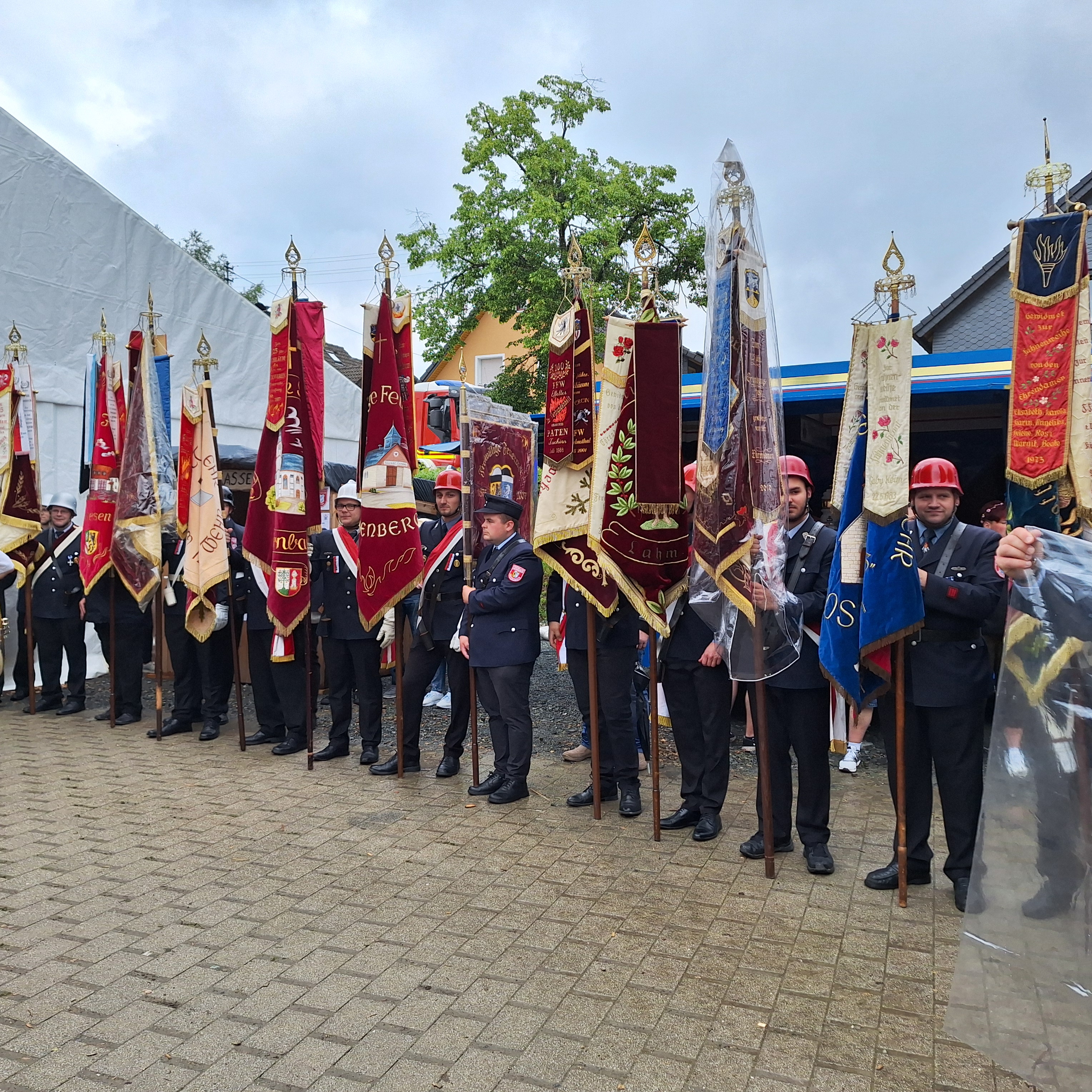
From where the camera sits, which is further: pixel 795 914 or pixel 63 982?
pixel 795 914

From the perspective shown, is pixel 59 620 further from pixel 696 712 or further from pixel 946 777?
pixel 946 777

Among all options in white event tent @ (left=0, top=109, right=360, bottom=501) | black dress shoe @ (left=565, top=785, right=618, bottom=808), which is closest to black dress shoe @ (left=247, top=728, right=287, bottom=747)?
black dress shoe @ (left=565, top=785, right=618, bottom=808)

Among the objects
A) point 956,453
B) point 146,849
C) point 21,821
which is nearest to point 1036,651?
point 146,849

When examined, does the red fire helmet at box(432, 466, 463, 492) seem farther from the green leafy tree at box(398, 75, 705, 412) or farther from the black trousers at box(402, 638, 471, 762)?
the green leafy tree at box(398, 75, 705, 412)

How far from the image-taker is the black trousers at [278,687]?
6918mm

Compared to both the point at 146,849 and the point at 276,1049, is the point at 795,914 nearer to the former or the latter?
the point at 276,1049

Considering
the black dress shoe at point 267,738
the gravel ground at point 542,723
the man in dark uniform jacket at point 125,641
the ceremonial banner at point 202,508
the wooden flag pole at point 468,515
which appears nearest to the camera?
the wooden flag pole at point 468,515

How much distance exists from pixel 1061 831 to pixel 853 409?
2309mm

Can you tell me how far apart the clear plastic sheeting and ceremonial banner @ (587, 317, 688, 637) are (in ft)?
7.91

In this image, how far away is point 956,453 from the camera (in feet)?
32.6

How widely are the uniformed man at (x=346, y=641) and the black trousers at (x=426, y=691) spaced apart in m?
0.35

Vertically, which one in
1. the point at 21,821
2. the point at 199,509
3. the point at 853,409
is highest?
the point at 853,409

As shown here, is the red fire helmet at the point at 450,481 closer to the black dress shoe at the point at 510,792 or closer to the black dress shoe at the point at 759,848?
the black dress shoe at the point at 510,792

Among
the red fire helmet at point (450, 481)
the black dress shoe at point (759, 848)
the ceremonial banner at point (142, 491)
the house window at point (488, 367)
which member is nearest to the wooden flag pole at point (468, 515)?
the red fire helmet at point (450, 481)
